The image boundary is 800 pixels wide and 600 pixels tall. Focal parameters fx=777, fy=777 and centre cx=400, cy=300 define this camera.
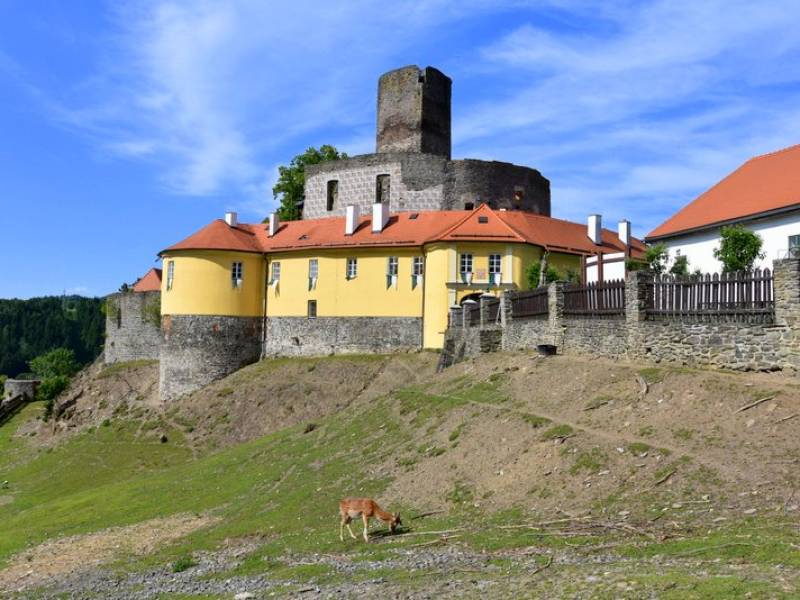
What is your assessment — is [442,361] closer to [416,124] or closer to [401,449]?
[401,449]

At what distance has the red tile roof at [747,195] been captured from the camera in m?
29.9

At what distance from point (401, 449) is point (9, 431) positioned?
167ft

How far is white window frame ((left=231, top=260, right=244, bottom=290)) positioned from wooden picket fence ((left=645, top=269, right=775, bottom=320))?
35.5 meters

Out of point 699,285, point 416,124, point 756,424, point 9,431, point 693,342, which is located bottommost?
point 9,431

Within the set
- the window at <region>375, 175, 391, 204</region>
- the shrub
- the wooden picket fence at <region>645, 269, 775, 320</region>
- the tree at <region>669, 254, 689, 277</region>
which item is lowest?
the shrub

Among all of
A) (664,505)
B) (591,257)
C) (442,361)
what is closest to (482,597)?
(664,505)

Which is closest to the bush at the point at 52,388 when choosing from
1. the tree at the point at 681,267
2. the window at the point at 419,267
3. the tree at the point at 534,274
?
the window at the point at 419,267

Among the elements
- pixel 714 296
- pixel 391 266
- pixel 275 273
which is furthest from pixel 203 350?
pixel 714 296

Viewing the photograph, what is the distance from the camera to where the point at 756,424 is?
48.5ft

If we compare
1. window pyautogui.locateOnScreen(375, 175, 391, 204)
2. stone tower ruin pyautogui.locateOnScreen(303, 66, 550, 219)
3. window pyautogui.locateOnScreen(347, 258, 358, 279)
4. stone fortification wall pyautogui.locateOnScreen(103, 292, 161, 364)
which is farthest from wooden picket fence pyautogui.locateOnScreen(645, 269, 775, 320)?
stone fortification wall pyautogui.locateOnScreen(103, 292, 161, 364)

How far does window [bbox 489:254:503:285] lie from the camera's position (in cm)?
4450

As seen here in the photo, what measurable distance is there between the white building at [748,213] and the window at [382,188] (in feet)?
83.5

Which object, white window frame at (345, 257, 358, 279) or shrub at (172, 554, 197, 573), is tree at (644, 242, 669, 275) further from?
shrub at (172, 554, 197, 573)

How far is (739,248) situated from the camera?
2842 cm
